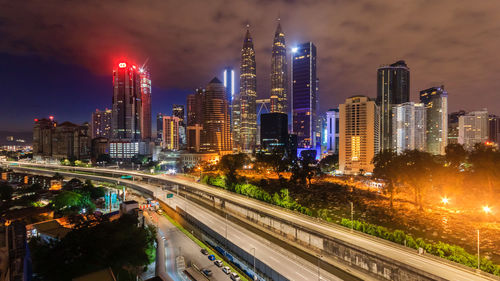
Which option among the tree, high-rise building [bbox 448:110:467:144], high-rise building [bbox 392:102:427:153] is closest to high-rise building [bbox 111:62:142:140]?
the tree

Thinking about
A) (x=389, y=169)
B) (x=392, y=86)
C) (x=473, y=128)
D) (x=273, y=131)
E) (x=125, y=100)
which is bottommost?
(x=389, y=169)

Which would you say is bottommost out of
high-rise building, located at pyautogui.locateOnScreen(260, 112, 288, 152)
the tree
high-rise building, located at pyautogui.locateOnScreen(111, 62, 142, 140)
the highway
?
the highway

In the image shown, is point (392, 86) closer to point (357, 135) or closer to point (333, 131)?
point (333, 131)

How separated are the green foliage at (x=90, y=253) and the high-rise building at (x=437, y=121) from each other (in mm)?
173429

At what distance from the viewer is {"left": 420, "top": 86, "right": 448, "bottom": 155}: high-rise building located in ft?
486

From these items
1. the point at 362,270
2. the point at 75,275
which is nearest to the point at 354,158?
the point at 362,270

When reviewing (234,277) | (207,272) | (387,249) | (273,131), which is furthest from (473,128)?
(207,272)

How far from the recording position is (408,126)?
131 meters

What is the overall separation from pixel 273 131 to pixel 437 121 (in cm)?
10160

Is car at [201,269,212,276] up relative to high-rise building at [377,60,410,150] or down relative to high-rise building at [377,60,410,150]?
down

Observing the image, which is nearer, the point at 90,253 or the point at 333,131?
the point at 90,253

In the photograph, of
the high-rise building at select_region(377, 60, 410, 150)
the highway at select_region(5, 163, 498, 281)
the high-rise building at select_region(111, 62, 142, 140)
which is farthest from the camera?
the high-rise building at select_region(111, 62, 142, 140)

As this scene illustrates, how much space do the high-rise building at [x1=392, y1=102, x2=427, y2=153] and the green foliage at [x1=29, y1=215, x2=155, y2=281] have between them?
13824 cm

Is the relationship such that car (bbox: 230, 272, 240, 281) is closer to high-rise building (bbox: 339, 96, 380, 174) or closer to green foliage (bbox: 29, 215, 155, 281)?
green foliage (bbox: 29, 215, 155, 281)
